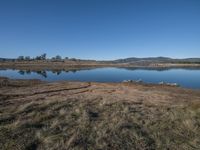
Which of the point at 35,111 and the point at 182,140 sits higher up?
the point at 35,111

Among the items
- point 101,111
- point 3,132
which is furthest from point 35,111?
point 101,111

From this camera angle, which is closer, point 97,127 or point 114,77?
point 97,127

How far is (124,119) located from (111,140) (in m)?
2.40

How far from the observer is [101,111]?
11.6 m

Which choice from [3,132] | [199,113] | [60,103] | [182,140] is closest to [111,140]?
[182,140]

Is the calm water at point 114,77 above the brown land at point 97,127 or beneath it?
beneath

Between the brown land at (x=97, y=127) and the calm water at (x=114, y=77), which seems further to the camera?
the calm water at (x=114, y=77)

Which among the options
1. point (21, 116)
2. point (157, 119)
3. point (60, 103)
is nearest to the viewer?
point (21, 116)

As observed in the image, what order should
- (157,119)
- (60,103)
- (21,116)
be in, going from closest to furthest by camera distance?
(21,116)
(157,119)
(60,103)

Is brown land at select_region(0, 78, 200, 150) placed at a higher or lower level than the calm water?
higher

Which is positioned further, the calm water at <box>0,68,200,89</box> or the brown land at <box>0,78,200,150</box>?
the calm water at <box>0,68,200,89</box>

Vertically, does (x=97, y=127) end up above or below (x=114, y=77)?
above

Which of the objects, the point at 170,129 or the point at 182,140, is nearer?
the point at 182,140

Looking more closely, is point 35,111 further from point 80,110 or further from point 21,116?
point 80,110
